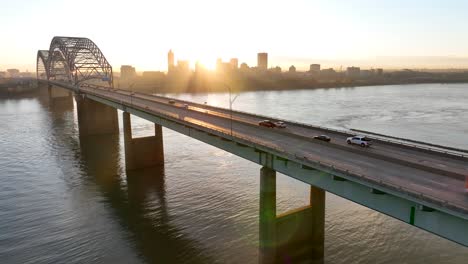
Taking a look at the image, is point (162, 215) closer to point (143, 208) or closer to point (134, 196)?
point (143, 208)

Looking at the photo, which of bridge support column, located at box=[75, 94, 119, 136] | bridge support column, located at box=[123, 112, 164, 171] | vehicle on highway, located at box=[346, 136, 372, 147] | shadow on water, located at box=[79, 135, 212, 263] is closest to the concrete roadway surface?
vehicle on highway, located at box=[346, 136, 372, 147]

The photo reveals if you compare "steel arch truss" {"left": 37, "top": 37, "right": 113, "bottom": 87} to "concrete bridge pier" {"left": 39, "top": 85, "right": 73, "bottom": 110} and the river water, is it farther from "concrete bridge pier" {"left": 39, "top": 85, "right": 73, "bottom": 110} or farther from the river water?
the river water

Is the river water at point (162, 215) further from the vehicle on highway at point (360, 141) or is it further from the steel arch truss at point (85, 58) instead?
the steel arch truss at point (85, 58)

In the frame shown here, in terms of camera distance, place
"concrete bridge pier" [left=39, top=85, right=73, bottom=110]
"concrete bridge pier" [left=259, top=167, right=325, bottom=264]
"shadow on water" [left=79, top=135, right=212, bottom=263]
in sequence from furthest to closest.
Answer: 1. "concrete bridge pier" [left=39, top=85, right=73, bottom=110]
2. "shadow on water" [left=79, top=135, right=212, bottom=263]
3. "concrete bridge pier" [left=259, top=167, right=325, bottom=264]

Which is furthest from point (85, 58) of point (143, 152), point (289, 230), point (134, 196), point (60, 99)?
point (289, 230)

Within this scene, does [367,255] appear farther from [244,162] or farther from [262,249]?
[244,162]

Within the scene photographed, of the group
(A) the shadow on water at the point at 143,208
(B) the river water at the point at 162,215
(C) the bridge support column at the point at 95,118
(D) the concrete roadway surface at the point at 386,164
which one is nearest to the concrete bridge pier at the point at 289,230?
(B) the river water at the point at 162,215
